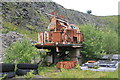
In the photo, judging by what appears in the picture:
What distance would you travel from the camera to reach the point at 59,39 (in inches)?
547

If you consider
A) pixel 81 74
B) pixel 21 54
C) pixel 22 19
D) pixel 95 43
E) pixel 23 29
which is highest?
pixel 22 19

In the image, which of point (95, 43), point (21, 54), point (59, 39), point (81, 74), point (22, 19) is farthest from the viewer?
point (22, 19)

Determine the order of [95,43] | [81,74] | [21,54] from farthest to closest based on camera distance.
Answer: [95,43], [21,54], [81,74]

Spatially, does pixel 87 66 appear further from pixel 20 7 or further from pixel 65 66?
pixel 20 7

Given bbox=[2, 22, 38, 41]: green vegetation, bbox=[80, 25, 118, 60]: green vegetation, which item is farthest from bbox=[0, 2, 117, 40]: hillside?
bbox=[80, 25, 118, 60]: green vegetation

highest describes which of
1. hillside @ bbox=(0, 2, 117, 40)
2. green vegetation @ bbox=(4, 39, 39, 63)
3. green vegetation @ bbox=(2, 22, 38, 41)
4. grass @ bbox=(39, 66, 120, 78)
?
hillside @ bbox=(0, 2, 117, 40)

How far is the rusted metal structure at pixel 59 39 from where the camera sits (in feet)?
46.2

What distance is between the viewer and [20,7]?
3581 centimetres

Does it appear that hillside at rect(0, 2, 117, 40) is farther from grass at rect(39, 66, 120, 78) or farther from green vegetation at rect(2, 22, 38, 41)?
grass at rect(39, 66, 120, 78)

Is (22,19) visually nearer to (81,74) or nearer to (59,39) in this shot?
(59,39)

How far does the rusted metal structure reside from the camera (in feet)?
46.2

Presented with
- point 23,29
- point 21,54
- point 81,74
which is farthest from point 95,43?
point 23,29

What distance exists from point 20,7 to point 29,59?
86.7 feet

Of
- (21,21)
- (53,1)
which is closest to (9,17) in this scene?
(21,21)
